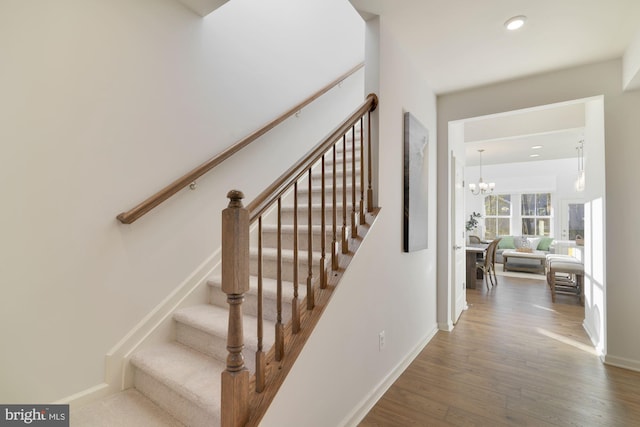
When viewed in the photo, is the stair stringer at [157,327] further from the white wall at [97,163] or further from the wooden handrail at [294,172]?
the wooden handrail at [294,172]

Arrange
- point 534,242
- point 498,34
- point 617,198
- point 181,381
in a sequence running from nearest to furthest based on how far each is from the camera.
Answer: point 181,381 < point 498,34 < point 617,198 < point 534,242

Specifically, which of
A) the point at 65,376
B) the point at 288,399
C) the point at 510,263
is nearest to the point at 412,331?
the point at 288,399

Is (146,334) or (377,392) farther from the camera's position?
(377,392)

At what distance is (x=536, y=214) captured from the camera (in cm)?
881

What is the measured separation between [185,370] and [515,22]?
3.06 meters

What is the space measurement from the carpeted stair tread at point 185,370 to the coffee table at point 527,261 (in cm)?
784

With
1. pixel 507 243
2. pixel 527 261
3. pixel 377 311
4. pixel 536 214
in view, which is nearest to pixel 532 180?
pixel 536 214

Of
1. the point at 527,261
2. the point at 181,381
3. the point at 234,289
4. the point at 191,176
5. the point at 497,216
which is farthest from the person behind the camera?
the point at 497,216

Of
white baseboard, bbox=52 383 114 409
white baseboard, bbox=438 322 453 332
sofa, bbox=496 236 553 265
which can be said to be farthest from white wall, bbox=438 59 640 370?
sofa, bbox=496 236 553 265

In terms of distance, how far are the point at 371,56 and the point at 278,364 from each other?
2044mm

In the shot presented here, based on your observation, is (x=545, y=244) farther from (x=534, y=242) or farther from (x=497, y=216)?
(x=497, y=216)

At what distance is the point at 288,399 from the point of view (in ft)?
4.39

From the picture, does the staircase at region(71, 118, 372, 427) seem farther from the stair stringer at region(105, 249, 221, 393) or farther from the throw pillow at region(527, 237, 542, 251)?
the throw pillow at region(527, 237, 542, 251)

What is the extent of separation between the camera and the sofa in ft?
26.6
